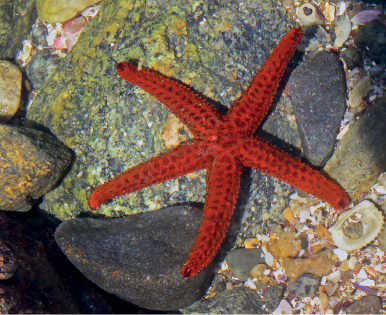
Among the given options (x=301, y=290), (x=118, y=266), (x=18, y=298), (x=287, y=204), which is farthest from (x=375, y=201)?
(x=18, y=298)

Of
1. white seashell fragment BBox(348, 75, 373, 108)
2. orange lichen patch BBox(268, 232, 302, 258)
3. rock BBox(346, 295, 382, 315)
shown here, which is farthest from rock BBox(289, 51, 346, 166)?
rock BBox(346, 295, 382, 315)

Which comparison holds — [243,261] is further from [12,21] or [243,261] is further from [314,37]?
[12,21]

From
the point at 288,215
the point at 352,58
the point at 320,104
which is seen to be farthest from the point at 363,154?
the point at 352,58

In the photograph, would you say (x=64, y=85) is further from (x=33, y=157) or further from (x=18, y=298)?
(x=18, y=298)

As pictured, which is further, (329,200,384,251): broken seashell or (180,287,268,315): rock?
(180,287,268,315): rock

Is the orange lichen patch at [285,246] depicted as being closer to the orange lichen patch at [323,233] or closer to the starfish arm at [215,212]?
the orange lichen patch at [323,233]

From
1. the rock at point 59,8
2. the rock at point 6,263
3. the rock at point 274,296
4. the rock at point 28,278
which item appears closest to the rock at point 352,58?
the rock at point 274,296

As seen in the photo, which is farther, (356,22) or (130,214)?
(356,22)

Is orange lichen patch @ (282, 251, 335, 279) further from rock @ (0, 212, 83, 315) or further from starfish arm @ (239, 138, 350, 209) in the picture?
rock @ (0, 212, 83, 315)
